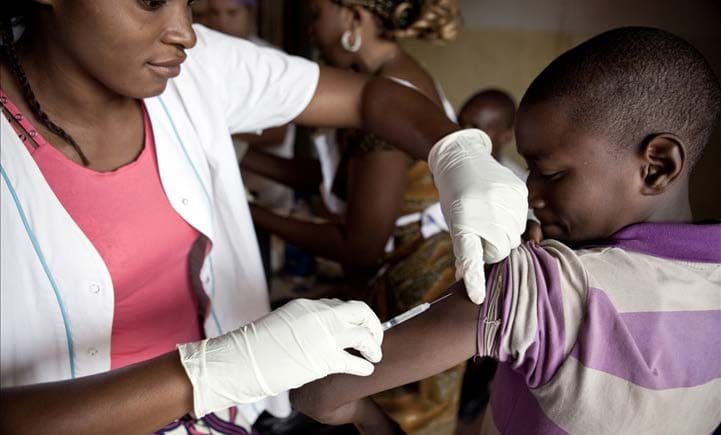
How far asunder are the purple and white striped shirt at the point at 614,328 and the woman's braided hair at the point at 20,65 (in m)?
0.75

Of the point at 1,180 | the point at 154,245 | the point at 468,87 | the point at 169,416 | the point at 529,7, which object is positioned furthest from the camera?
the point at 468,87

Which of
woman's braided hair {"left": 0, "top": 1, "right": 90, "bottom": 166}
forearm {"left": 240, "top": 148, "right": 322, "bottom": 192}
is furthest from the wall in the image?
woman's braided hair {"left": 0, "top": 1, "right": 90, "bottom": 166}

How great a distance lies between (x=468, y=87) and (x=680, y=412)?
2.00 meters

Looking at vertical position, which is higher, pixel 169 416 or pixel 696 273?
pixel 696 273

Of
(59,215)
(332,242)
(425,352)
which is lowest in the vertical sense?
(332,242)

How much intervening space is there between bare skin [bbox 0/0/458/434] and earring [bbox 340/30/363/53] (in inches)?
20.0

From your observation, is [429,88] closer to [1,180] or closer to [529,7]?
[529,7]

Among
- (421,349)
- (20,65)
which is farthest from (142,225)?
(421,349)

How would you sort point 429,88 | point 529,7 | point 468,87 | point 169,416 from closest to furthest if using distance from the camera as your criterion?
point 169,416 → point 429,88 → point 529,7 → point 468,87

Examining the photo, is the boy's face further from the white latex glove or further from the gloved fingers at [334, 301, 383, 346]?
the gloved fingers at [334, 301, 383, 346]

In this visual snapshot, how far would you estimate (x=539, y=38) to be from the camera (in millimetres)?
1705

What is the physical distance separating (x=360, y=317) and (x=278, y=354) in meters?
0.12

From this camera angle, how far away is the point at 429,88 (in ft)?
5.46

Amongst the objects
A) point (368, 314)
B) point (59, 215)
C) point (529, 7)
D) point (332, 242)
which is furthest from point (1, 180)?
point (529, 7)
